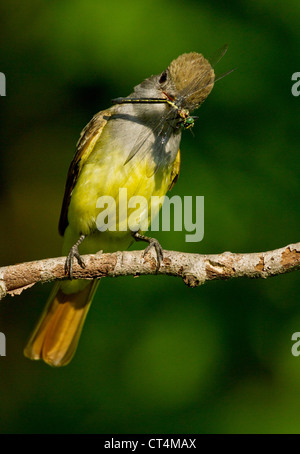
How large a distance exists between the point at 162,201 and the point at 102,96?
79 cm

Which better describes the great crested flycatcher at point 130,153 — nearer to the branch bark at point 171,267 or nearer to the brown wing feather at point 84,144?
the brown wing feather at point 84,144

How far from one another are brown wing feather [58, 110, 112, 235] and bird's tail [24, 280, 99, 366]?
63cm

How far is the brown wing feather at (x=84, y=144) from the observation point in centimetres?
353

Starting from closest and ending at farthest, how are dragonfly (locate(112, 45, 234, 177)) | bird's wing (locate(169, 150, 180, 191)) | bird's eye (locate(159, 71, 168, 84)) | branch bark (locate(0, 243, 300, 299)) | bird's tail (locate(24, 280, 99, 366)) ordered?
branch bark (locate(0, 243, 300, 299)) → dragonfly (locate(112, 45, 234, 177)) → bird's eye (locate(159, 71, 168, 84)) → bird's wing (locate(169, 150, 180, 191)) → bird's tail (locate(24, 280, 99, 366))

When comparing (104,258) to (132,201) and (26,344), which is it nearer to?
(132,201)

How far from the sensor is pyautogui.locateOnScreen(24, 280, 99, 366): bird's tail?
3809mm

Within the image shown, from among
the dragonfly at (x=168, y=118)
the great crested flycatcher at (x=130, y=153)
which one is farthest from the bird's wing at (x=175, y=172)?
the dragonfly at (x=168, y=118)

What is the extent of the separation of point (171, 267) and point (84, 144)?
109 centimetres

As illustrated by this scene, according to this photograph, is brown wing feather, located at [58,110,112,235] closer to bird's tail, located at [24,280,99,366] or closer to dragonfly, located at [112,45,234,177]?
dragonfly, located at [112,45,234,177]

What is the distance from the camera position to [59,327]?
3.97 meters

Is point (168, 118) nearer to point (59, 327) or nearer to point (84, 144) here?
point (84, 144)

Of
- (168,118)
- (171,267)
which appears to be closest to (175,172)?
(168,118)

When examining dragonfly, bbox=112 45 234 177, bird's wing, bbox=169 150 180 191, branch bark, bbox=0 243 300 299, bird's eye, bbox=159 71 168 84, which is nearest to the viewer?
branch bark, bbox=0 243 300 299

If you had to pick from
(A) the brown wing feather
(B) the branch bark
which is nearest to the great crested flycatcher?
(A) the brown wing feather
